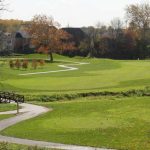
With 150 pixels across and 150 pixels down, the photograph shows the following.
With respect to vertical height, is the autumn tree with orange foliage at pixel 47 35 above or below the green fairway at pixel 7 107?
above

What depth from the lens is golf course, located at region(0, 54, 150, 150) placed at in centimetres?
3167

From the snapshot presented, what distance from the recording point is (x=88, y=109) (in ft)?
150

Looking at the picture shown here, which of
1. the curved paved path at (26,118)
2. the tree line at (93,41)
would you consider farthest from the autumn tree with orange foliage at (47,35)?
the curved paved path at (26,118)

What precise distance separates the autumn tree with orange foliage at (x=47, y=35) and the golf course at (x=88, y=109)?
56.3m

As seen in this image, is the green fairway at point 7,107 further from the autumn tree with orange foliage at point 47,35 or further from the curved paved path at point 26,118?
the autumn tree with orange foliage at point 47,35

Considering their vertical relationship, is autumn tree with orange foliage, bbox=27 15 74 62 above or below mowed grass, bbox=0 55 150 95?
above

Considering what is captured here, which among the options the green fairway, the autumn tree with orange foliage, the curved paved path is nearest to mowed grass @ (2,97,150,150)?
the curved paved path

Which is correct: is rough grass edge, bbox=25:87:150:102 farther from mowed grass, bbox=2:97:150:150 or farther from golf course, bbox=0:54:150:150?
mowed grass, bbox=2:97:150:150

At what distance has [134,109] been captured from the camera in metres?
44.9

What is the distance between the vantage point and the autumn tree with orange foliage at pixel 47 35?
135000mm

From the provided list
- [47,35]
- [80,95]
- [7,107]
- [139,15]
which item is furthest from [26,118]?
[139,15]

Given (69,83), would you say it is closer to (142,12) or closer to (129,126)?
(129,126)

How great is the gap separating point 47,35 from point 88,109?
3639 inches

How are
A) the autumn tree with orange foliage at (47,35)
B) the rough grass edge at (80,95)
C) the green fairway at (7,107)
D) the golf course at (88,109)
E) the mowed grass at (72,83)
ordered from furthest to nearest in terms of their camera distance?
the autumn tree with orange foliage at (47,35) < the mowed grass at (72,83) < the rough grass edge at (80,95) < the green fairway at (7,107) < the golf course at (88,109)
